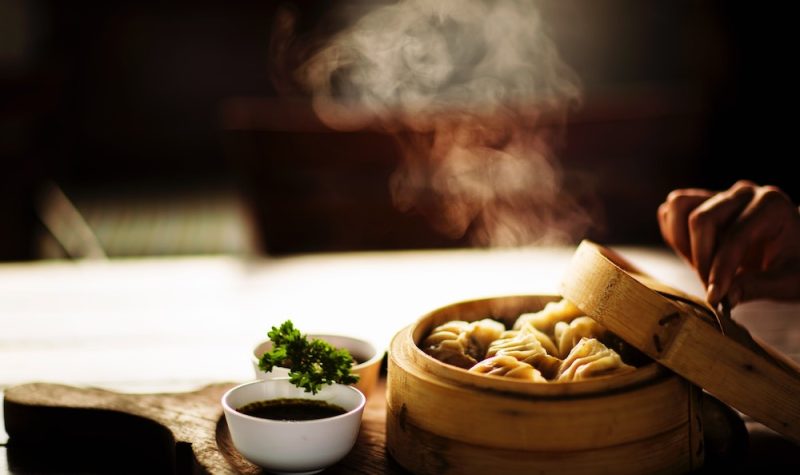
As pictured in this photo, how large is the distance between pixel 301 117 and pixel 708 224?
3516 millimetres

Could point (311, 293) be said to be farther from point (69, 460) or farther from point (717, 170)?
point (717, 170)

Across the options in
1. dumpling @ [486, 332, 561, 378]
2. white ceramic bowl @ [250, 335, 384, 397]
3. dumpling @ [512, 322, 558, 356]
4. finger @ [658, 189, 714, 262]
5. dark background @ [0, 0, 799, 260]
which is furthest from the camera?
dark background @ [0, 0, 799, 260]

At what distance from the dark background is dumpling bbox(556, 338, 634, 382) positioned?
281cm

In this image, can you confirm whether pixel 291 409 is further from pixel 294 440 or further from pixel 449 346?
pixel 449 346

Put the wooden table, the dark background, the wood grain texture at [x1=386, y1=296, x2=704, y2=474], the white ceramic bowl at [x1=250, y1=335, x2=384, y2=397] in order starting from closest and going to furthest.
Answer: the wood grain texture at [x1=386, y1=296, x2=704, y2=474]
the white ceramic bowl at [x1=250, y1=335, x2=384, y2=397]
the wooden table
the dark background

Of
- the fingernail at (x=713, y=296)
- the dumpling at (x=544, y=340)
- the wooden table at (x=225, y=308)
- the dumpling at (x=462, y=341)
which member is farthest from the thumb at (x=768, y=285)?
the dumpling at (x=462, y=341)

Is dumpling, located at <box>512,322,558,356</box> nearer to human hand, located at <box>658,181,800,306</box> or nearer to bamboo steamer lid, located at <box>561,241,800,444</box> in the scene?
bamboo steamer lid, located at <box>561,241,800,444</box>

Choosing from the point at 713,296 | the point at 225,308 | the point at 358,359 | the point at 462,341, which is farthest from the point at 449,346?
the point at 225,308

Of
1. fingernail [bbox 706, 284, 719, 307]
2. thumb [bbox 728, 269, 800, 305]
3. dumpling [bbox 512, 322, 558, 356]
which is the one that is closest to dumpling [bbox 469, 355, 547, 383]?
dumpling [bbox 512, 322, 558, 356]

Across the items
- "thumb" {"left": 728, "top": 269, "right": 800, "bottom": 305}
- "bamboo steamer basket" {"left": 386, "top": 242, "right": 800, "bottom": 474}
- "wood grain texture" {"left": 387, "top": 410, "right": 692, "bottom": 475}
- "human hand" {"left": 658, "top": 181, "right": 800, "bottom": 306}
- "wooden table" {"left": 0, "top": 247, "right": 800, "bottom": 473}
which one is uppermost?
"human hand" {"left": 658, "top": 181, "right": 800, "bottom": 306}

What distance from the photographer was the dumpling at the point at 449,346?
5.00 ft

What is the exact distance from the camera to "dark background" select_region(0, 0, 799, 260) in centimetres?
444

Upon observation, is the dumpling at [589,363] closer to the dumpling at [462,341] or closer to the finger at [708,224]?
the dumpling at [462,341]

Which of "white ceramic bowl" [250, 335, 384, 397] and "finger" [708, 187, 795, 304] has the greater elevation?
"finger" [708, 187, 795, 304]
